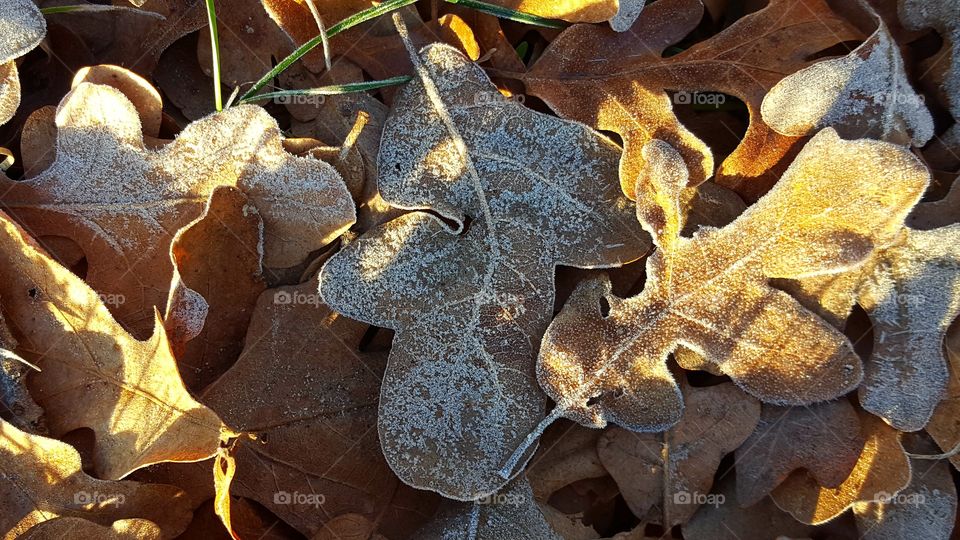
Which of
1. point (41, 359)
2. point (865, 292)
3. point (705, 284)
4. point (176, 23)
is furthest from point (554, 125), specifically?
point (41, 359)

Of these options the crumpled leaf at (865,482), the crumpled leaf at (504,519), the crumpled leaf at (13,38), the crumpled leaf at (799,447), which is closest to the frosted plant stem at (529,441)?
the crumpled leaf at (504,519)

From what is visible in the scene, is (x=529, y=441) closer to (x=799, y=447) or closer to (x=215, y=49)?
(x=799, y=447)

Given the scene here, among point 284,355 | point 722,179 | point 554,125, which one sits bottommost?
point 284,355

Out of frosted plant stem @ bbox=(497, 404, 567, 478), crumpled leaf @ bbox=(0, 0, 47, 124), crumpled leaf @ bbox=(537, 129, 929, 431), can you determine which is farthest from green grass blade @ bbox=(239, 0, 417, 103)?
frosted plant stem @ bbox=(497, 404, 567, 478)

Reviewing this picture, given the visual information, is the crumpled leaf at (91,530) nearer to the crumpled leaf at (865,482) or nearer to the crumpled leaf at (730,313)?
the crumpled leaf at (730,313)

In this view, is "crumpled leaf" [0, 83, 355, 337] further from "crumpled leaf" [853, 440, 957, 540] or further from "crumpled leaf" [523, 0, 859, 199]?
"crumpled leaf" [853, 440, 957, 540]

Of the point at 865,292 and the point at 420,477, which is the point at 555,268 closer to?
the point at 420,477
